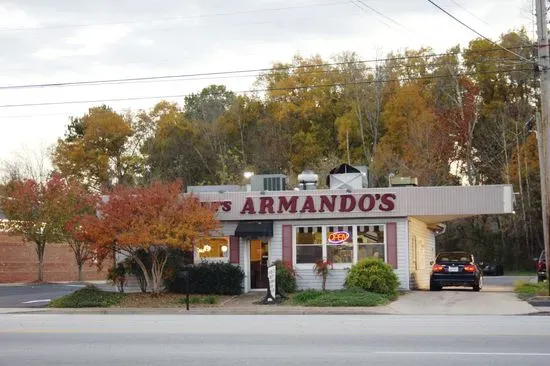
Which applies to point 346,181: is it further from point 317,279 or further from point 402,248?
point 317,279

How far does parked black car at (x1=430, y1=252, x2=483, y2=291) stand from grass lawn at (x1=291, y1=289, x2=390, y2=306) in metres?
4.83

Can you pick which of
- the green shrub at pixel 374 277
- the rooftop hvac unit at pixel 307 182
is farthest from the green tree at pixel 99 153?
the green shrub at pixel 374 277

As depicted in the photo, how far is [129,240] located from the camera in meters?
28.5

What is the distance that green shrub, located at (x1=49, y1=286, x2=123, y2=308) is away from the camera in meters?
29.0

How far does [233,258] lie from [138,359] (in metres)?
19.7

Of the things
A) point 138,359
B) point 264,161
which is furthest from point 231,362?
point 264,161

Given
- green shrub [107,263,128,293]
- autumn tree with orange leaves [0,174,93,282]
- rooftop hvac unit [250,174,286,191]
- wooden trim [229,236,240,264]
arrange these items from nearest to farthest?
green shrub [107,263,128,293], wooden trim [229,236,240,264], rooftop hvac unit [250,174,286,191], autumn tree with orange leaves [0,174,93,282]

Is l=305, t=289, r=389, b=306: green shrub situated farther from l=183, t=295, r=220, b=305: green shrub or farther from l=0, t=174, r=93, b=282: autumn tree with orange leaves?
l=0, t=174, r=93, b=282: autumn tree with orange leaves

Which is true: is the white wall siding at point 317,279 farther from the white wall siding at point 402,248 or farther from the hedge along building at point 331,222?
the white wall siding at point 402,248

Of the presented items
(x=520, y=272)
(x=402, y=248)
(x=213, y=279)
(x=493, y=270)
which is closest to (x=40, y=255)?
(x=213, y=279)

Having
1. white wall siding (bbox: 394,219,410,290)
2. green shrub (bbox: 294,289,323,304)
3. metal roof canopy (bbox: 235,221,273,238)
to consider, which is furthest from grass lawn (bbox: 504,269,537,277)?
green shrub (bbox: 294,289,323,304)

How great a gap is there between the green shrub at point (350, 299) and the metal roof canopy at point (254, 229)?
14.5ft

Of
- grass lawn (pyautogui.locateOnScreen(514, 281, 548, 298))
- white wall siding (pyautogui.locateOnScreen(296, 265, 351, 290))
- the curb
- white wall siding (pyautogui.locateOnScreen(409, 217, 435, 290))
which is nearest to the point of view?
the curb

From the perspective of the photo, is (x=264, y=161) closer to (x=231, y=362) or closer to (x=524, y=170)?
(x=524, y=170)
